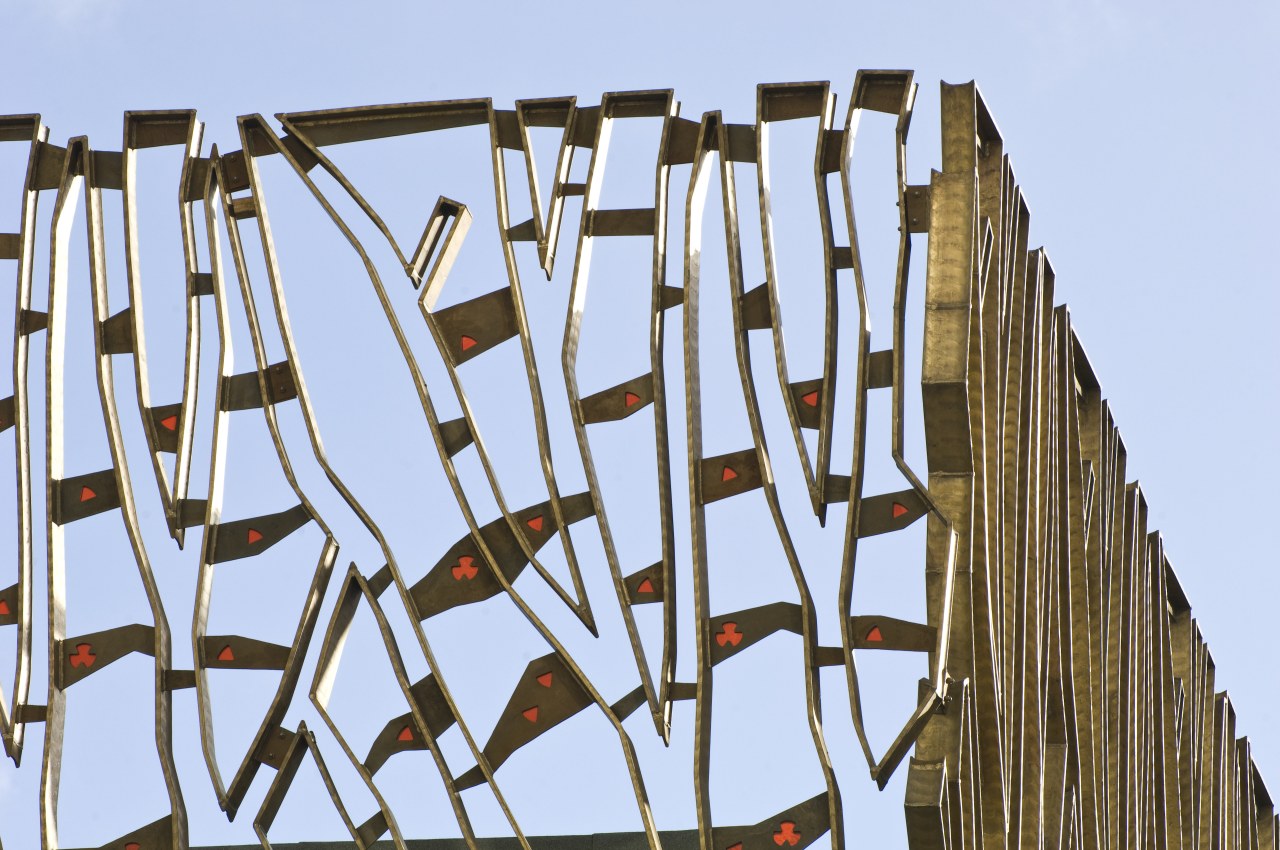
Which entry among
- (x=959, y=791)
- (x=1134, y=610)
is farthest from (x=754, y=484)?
(x=1134, y=610)

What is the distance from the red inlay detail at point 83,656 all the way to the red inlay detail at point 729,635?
1195 mm

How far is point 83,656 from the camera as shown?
11.6 feet

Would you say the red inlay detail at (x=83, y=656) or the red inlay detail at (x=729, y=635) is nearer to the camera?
the red inlay detail at (x=729, y=635)

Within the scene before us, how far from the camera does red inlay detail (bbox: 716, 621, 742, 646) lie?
3285 millimetres

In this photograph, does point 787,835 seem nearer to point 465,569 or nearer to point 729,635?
point 729,635

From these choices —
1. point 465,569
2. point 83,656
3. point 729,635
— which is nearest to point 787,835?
point 729,635

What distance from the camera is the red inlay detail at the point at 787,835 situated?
124 inches

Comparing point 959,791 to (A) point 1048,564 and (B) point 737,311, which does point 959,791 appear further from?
(A) point 1048,564

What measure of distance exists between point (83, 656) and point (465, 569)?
761mm

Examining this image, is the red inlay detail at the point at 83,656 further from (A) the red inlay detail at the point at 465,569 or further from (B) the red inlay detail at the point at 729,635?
(B) the red inlay detail at the point at 729,635

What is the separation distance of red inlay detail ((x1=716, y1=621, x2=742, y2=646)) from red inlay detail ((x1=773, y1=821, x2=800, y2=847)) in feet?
1.08

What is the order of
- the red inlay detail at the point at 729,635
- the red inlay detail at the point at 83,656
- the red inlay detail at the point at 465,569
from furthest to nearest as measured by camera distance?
1. the red inlay detail at the point at 83,656
2. the red inlay detail at the point at 465,569
3. the red inlay detail at the point at 729,635

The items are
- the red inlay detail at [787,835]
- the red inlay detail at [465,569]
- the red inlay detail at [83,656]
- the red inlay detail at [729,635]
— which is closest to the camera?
the red inlay detail at [787,835]

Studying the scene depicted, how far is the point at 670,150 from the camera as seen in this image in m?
3.73
